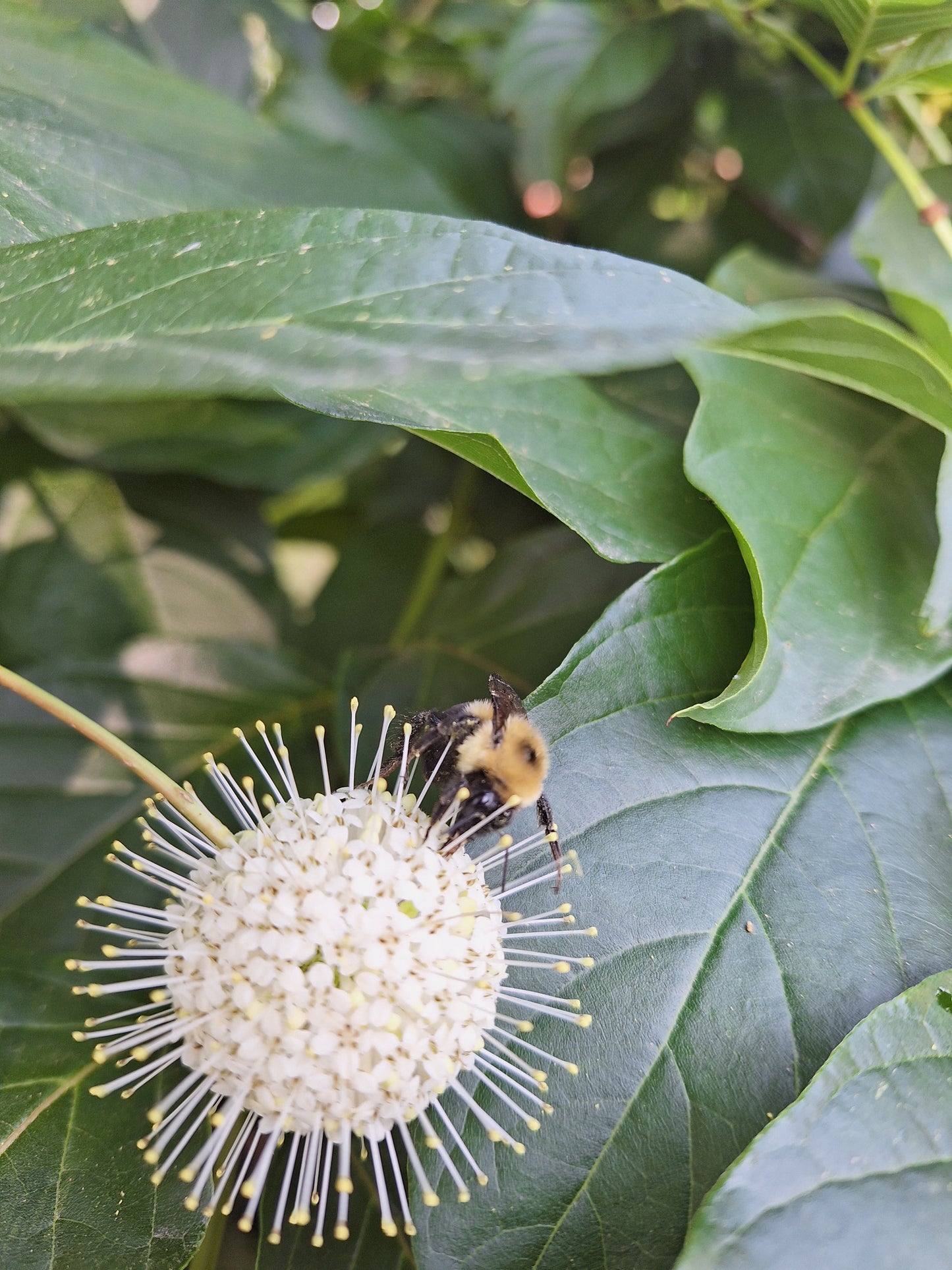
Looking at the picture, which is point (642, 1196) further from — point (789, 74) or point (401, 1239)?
point (789, 74)

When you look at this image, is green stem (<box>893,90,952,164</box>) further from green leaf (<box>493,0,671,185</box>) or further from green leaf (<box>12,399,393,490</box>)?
green leaf (<box>12,399,393,490</box>)

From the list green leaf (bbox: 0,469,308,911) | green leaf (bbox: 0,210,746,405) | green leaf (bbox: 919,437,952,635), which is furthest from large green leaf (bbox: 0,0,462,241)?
green leaf (bbox: 919,437,952,635)

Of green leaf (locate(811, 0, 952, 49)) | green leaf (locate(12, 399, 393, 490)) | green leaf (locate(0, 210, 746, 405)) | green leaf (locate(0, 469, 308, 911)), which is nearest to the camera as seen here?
green leaf (locate(0, 210, 746, 405))

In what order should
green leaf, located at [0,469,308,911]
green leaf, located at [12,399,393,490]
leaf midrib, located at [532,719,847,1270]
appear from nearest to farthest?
leaf midrib, located at [532,719,847,1270], green leaf, located at [0,469,308,911], green leaf, located at [12,399,393,490]

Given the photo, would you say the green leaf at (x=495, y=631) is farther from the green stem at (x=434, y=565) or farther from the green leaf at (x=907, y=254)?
the green leaf at (x=907, y=254)

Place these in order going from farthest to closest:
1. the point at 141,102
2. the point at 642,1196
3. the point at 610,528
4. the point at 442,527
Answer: the point at 442,527 → the point at 141,102 → the point at 610,528 → the point at 642,1196

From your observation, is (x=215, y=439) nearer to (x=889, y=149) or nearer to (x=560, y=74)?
(x=560, y=74)

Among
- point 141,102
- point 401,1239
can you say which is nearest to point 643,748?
point 401,1239
